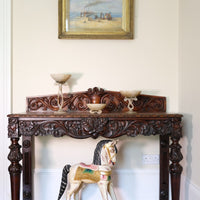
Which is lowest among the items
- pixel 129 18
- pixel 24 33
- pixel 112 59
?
pixel 112 59

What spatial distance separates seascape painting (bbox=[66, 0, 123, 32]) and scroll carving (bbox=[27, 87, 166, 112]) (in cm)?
62

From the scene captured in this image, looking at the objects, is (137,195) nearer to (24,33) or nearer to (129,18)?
(129,18)

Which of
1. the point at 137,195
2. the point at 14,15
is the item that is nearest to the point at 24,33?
the point at 14,15

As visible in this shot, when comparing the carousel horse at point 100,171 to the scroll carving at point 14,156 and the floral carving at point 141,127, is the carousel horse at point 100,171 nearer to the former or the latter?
the floral carving at point 141,127

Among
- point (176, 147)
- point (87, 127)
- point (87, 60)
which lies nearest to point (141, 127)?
point (176, 147)

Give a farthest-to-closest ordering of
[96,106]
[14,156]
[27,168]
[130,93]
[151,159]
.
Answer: [151,159] < [27,168] < [130,93] < [96,106] < [14,156]

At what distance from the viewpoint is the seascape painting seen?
231cm

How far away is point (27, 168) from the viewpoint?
227 cm

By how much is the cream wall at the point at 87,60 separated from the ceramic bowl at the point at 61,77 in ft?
0.62

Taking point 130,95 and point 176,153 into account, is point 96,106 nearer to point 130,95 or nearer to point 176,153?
point 130,95

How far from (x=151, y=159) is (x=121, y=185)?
40cm

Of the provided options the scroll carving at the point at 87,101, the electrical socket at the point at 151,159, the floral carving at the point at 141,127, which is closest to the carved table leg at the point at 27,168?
the scroll carving at the point at 87,101

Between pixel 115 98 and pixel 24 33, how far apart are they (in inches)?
43.7

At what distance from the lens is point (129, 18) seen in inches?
91.0
